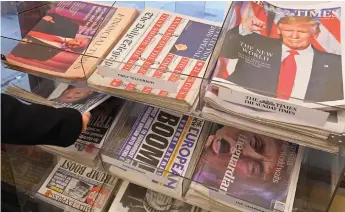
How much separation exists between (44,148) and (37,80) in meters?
0.19

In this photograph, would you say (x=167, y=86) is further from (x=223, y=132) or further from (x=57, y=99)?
(x=57, y=99)

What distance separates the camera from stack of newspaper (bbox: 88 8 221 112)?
72cm

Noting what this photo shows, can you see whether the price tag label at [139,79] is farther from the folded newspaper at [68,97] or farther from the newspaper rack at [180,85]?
the folded newspaper at [68,97]

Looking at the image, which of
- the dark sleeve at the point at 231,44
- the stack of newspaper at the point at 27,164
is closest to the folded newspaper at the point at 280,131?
the dark sleeve at the point at 231,44

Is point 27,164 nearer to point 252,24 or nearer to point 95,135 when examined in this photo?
point 95,135

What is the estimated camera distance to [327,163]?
86 cm

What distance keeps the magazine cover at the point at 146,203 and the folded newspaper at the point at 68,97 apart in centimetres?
23

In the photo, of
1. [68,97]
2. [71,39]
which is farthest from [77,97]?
[71,39]

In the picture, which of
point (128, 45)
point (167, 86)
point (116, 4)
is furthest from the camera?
point (116, 4)

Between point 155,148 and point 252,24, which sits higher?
point 252,24

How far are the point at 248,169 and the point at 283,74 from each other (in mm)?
215

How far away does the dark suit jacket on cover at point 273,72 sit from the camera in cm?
65

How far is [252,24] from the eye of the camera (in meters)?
0.77

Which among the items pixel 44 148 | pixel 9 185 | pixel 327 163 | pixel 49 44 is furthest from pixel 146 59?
pixel 9 185
